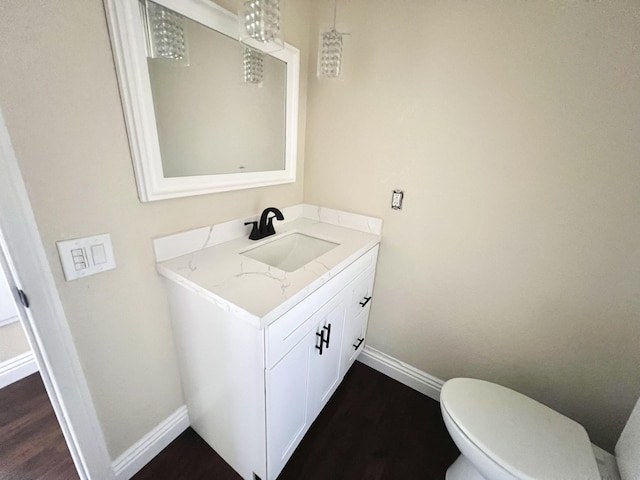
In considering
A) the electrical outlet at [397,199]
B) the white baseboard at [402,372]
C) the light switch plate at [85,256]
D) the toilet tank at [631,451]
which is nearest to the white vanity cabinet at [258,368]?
the light switch plate at [85,256]

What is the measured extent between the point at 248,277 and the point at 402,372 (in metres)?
1.20

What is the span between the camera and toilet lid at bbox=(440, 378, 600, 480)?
83 centimetres

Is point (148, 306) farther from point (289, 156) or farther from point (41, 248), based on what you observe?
point (289, 156)

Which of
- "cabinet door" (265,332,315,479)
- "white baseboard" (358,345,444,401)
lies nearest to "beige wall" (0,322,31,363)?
"cabinet door" (265,332,315,479)

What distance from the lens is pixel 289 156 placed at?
58.7 inches

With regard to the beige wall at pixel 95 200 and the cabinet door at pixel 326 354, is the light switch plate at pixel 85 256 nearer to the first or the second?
the beige wall at pixel 95 200

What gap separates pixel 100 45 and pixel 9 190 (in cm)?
47

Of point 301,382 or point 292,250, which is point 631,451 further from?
point 292,250

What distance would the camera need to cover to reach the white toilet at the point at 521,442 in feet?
2.71

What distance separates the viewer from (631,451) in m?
0.82

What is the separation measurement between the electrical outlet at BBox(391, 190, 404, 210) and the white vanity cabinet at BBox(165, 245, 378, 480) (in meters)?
0.36

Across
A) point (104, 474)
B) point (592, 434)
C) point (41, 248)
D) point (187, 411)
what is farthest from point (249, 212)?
point (592, 434)

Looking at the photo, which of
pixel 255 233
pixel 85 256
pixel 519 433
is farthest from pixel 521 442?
pixel 85 256

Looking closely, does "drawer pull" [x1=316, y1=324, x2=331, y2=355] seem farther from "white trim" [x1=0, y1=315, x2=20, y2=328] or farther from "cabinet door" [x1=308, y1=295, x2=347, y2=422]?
"white trim" [x1=0, y1=315, x2=20, y2=328]
